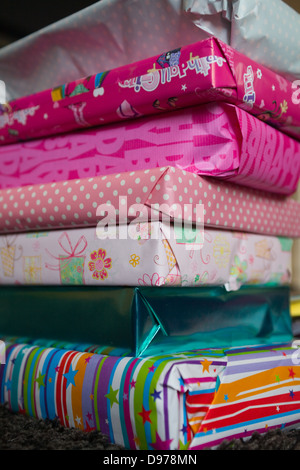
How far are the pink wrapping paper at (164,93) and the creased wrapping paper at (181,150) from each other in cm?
2

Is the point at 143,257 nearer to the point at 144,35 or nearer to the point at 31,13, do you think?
the point at 144,35

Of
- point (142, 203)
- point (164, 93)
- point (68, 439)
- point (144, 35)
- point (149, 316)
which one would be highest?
point (144, 35)

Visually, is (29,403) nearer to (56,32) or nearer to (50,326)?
(50,326)

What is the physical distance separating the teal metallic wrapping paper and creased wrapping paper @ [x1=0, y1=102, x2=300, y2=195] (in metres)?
0.17

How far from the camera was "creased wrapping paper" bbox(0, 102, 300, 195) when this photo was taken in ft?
2.31

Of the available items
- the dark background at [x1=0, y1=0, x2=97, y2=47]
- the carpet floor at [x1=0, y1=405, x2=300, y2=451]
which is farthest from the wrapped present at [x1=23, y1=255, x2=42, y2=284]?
the dark background at [x1=0, y1=0, x2=97, y2=47]

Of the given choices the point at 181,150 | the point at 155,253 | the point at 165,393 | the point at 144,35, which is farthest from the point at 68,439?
the point at 144,35

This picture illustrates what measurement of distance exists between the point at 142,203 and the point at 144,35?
275 millimetres

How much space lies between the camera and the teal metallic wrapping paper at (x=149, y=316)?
66cm

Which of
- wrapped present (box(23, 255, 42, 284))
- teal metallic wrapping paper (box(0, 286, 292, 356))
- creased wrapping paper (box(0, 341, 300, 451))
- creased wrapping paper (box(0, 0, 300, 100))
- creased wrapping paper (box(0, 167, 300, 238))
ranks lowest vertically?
creased wrapping paper (box(0, 341, 300, 451))

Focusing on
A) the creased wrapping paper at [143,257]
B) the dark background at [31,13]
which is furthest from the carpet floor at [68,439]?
the dark background at [31,13]

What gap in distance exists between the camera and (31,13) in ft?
2.90

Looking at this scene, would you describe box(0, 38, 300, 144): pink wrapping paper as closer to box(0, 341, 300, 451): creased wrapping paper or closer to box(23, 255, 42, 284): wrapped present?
box(23, 255, 42, 284): wrapped present

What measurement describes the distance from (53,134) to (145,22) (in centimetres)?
23
